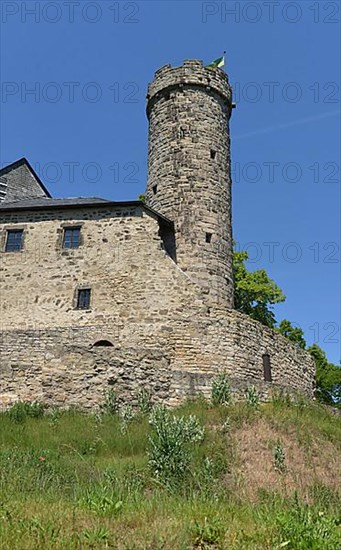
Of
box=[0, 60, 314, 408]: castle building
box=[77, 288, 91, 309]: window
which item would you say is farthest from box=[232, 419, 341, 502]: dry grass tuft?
box=[77, 288, 91, 309]: window

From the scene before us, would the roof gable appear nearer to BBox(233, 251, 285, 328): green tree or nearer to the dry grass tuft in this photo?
A: BBox(233, 251, 285, 328): green tree

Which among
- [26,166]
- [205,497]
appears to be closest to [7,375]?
[205,497]

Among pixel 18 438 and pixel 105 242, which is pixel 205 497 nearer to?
pixel 18 438

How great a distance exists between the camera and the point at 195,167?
21.4 m

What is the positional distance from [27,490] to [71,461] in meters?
3.04

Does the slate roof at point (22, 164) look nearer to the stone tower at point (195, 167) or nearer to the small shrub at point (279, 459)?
the stone tower at point (195, 167)

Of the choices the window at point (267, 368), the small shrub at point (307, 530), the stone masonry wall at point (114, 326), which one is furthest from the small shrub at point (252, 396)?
the small shrub at point (307, 530)

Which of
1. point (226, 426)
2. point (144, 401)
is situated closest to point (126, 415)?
point (144, 401)

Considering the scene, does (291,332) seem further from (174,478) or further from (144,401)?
(174,478)

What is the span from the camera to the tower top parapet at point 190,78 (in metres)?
22.6

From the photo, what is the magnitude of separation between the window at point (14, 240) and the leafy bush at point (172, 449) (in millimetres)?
12567

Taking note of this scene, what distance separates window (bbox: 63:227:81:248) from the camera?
67.1ft

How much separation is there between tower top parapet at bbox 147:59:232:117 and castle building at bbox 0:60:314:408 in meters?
0.05

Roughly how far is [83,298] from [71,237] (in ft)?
9.24
